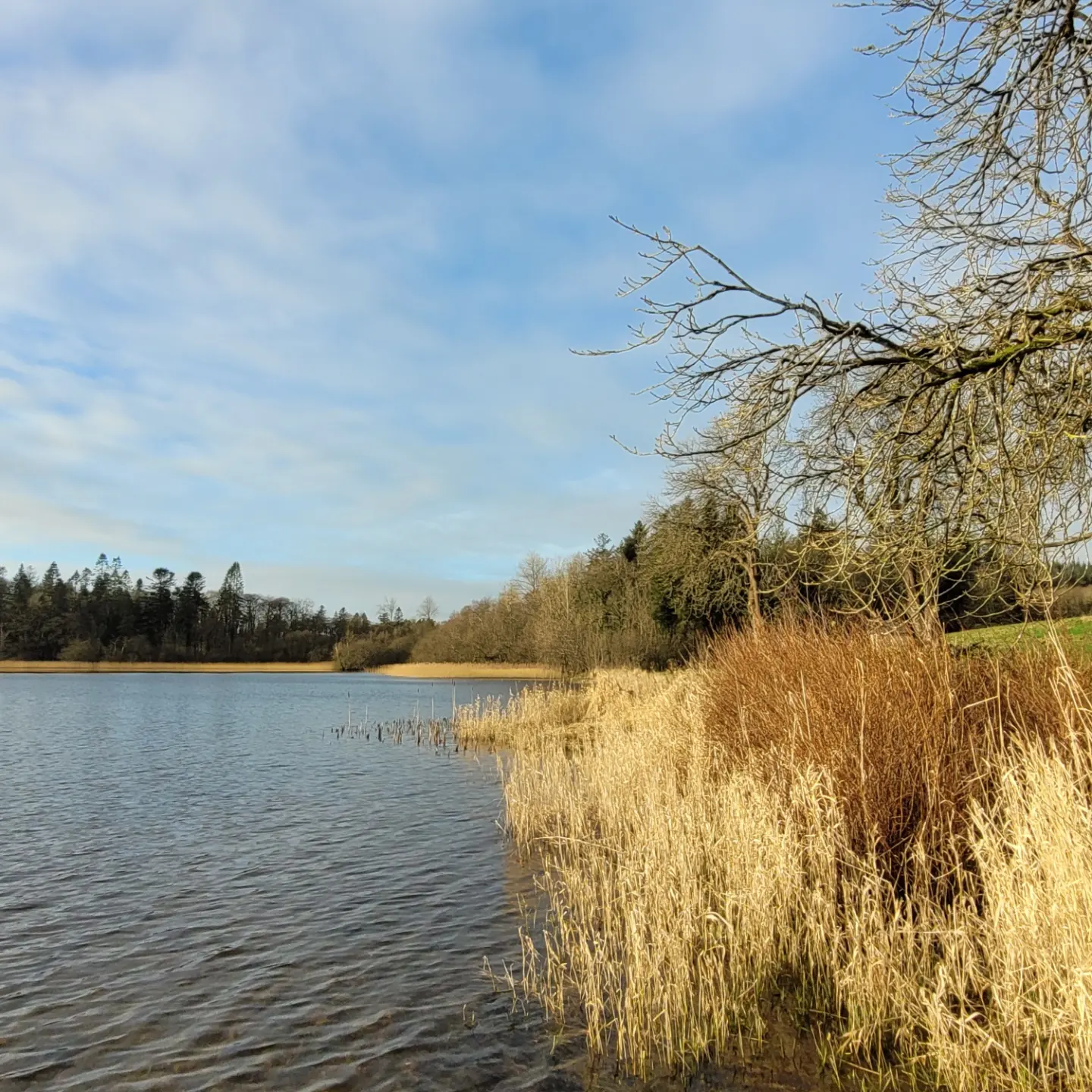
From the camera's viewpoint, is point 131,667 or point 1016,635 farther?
point 131,667

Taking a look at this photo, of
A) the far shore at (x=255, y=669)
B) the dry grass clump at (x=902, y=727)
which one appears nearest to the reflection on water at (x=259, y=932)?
the dry grass clump at (x=902, y=727)

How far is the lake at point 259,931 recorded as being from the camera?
14.1 ft

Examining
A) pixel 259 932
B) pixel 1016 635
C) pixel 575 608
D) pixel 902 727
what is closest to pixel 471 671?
pixel 575 608

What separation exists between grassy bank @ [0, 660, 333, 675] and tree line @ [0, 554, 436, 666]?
1407 mm

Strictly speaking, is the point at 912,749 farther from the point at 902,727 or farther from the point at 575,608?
the point at 575,608

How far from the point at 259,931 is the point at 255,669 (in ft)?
254

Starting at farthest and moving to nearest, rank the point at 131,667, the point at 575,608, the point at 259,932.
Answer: the point at 131,667 < the point at 575,608 < the point at 259,932

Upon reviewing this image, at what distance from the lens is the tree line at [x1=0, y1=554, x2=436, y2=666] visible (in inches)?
2788

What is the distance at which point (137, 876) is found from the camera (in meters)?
7.99

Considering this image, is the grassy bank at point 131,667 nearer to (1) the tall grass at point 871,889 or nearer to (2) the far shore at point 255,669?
(2) the far shore at point 255,669

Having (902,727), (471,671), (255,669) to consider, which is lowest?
(471,671)

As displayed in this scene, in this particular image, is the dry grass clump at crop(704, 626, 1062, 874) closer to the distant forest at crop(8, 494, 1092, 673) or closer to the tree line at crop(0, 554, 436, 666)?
the distant forest at crop(8, 494, 1092, 673)

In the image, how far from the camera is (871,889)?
4934 millimetres

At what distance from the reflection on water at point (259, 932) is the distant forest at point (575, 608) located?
150 inches
